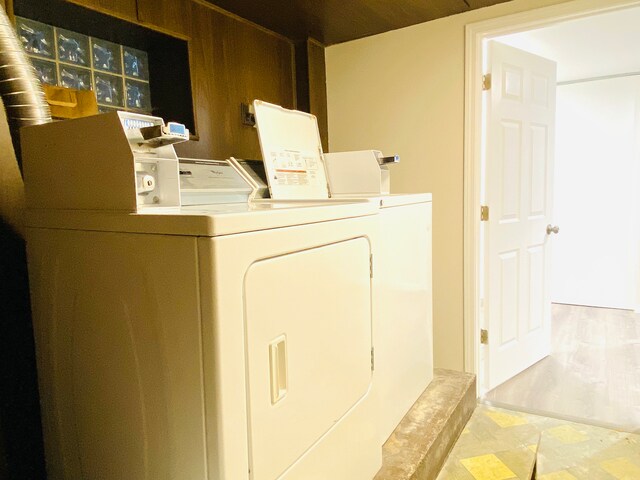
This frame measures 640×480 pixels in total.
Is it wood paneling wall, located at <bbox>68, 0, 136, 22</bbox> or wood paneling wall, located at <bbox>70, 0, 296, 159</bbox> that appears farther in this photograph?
wood paneling wall, located at <bbox>70, 0, 296, 159</bbox>

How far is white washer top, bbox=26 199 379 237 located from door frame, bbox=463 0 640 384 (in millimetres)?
1686

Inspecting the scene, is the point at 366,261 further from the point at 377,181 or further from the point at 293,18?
the point at 293,18

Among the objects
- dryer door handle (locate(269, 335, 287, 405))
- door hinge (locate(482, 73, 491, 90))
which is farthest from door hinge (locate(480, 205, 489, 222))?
dryer door handle (locate(269, 335, 287, 405))

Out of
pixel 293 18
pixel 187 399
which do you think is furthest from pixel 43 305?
pixel 293 18

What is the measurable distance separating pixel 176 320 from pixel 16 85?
902 mm

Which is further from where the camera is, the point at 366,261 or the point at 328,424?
the point at 366,261

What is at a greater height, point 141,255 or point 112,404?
point 141,255

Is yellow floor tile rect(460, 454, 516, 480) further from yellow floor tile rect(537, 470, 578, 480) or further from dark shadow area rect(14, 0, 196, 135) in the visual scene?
dark shadow area rect(14, 0, 196, 135)

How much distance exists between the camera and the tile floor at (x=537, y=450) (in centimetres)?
158

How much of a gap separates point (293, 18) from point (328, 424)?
90.3 inches

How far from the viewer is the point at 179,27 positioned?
7.06ft

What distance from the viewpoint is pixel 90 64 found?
1.94m

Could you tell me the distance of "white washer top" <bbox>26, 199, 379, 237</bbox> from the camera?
29.1 inches

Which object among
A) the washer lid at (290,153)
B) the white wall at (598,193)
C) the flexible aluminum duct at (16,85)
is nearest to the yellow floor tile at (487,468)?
the washer lid at (290,153)
